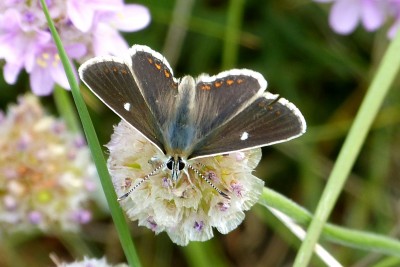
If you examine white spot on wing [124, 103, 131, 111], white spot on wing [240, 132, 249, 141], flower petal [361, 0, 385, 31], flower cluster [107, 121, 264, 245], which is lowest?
flower cluster [107, 121, 264, 245]

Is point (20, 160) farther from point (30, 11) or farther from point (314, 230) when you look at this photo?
point (314, 230)

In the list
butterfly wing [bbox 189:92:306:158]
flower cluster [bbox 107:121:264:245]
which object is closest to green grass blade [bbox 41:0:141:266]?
flower cluster [bbox 107:121:264:245]

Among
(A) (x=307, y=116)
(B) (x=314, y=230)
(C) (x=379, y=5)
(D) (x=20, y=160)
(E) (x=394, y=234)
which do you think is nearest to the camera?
(B) (x=314, y=230)

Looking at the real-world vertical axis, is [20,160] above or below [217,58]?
below

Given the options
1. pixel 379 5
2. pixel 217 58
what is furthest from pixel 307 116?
pixel 379 5

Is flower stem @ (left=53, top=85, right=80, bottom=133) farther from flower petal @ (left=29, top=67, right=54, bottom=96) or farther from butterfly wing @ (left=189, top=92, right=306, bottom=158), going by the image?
butterfly wing @ (left=189, top=92, right=306, bottom=158)

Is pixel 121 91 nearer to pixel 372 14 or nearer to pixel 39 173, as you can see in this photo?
pixel 39 173
